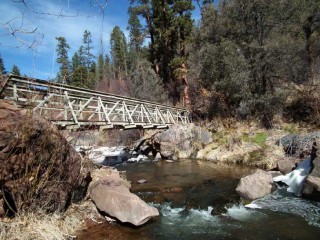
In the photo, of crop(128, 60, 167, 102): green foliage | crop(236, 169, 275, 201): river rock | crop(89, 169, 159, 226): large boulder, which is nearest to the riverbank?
crop(89, 169, 159, 226): large boulder

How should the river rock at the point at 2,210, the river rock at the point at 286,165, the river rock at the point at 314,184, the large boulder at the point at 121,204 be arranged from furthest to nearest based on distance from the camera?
the river rock at the point at 286,165, the river rock at the point at 314,184, the large boulder at the point at 121,204, the river rock at the point at 2,210

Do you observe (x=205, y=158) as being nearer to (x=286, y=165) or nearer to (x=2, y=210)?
(x=286, y=165)

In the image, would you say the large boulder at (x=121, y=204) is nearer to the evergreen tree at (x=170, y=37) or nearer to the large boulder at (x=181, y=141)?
the large boulder at (x=181, y=141)

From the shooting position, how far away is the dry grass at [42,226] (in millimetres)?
4730

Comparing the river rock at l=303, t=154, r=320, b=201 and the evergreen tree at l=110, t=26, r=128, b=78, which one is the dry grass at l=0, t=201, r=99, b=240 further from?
the evergreen tree at l=110, t=26, r=128, b=78

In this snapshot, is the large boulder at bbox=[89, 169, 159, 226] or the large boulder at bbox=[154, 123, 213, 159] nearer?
the large boulder at bbox=[89, 169, 159, 226]

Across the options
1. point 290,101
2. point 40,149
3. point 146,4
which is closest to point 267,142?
point 290,101

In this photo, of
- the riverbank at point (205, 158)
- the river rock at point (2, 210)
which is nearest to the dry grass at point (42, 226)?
the riverbank at point (205, 158)

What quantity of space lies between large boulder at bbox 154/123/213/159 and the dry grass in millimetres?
10111

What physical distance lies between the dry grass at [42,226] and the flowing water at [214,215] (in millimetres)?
340

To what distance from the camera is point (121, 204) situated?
6.17 m

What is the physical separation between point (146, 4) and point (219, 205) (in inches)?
906

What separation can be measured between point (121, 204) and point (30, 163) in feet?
7.15

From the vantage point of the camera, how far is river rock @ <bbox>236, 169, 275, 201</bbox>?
7.51 metres
